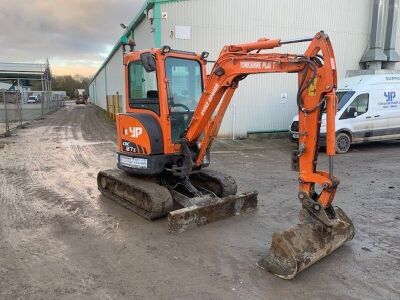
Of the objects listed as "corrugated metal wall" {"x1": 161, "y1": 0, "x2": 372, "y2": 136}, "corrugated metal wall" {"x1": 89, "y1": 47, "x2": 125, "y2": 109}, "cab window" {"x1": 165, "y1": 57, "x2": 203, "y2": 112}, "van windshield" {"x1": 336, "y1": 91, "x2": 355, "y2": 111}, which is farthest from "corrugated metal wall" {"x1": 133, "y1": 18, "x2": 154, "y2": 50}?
"cab window" {"x1": 165, "y1": 57, "x2": 203, "y2": 112}

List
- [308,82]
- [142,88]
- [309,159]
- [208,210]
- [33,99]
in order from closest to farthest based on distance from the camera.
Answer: [308,82], [309,159], [208,210], [142,88], [33,99]

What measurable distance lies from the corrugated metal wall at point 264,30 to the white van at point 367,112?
3.10m

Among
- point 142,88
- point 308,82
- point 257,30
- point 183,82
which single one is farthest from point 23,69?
point 308,82

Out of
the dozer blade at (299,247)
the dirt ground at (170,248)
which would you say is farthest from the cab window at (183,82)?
the dozer blade at (299,247)

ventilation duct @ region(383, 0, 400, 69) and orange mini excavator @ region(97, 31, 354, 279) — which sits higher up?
ventilation duct @ region(383, 0, 400, 69)

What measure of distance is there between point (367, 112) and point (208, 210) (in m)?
9.20

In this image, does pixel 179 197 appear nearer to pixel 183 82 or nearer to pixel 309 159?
pixel 183 82

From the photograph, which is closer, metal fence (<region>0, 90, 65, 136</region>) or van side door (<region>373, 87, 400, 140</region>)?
van side door (<region>373, 87, 400, 140</region>)

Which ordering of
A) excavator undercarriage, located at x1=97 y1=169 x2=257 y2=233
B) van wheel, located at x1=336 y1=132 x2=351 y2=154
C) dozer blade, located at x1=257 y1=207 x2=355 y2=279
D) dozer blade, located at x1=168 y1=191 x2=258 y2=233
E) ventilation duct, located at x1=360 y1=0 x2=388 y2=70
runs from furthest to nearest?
ventilation duct, located at x1=360 y1=0 x2=388 y2=70 → van wheel, located at x1=336 y1=132 x2=351 y2=154 → excavator undercarriage, located at x1=97 y1=169 x2=257 y2=233 → dozer blade, located at x1=168 y1=191 x2=258 y2=233 → dozer blade, located at x1=257 y1=207 x2=355 y2=279

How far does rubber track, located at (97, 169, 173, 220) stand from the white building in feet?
28.3

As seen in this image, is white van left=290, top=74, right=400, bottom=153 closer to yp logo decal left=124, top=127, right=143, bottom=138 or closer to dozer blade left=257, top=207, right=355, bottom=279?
yp logo decal left=124, top=127, right=143, bottom=138

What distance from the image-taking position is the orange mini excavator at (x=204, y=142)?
4254mm

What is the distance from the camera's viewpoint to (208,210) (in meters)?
5.64

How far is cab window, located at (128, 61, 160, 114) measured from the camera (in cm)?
593
